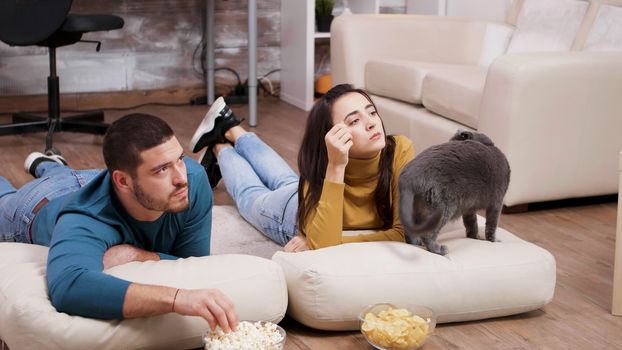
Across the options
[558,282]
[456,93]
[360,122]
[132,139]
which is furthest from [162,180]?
[456,93]

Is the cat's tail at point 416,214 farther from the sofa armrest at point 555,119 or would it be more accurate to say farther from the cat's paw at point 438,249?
the sofa armrest at point 555,119

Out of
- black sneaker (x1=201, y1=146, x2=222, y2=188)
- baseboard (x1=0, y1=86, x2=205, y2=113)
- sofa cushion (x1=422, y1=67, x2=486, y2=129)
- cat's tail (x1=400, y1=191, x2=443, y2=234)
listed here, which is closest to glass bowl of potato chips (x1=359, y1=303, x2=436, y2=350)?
cat's tail (x1=400, y1=191, x2=443, y2=234)

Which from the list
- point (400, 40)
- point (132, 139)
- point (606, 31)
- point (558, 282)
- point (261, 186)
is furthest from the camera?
point (400, 40)

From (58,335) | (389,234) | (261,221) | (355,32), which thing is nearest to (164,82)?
(355,32)

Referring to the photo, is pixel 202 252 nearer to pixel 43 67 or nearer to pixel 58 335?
pixel 58 335

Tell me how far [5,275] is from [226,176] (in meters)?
1.13

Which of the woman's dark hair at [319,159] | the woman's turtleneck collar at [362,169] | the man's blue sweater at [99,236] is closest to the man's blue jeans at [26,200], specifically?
the man's blue sweater at [99,236]

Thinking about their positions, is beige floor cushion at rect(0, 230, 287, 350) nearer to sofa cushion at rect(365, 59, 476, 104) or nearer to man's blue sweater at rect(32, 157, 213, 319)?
man's blue sweater at rect(32, 157, 213, 319)

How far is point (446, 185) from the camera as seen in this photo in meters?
2.23

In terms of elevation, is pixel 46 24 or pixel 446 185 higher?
pixel 46 24

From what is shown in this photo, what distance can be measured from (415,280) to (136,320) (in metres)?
0.65

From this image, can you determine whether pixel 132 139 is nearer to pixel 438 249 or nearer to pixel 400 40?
pixel 438 249

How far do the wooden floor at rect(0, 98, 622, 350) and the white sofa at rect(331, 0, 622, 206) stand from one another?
15 cm

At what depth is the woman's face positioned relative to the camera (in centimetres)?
239
